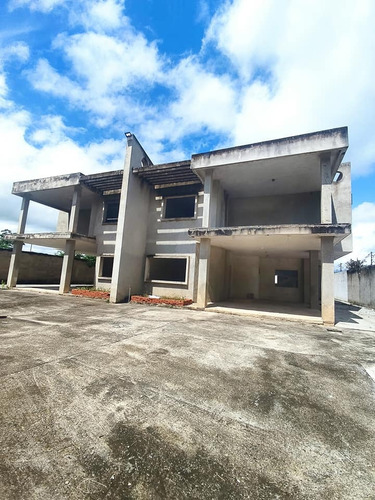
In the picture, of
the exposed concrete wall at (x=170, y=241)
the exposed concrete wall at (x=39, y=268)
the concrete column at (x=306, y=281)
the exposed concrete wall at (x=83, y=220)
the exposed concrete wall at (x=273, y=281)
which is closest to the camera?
the exposed concrete wall at (x=170, y=241)

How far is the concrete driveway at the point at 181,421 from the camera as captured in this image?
5.60ft

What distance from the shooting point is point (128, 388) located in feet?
9.97

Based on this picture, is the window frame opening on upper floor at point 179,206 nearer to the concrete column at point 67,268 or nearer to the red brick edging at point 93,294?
the red brick edging at point 93,294

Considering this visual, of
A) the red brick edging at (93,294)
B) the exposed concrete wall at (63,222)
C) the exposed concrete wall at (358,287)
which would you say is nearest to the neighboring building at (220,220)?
the red brick edging at (93,294)

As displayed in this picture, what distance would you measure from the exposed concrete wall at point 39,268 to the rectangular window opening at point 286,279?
1799 centimetres

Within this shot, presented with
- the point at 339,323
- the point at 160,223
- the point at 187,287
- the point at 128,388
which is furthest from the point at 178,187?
the point at 128,388

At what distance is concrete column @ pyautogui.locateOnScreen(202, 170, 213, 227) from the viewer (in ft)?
34.9

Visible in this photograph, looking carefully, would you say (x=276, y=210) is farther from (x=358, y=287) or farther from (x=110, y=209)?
(x=110, y=209)

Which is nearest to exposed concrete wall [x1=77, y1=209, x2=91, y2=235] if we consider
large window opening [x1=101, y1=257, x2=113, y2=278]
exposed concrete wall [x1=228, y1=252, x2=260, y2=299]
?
large window opening [x1=101, y1=257, x2=113, y2=278]

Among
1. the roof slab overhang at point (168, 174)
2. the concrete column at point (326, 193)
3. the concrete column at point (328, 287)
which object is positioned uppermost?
the roof slab overhang at point (168, 174)

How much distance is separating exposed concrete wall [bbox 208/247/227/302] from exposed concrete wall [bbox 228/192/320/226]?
224 cm

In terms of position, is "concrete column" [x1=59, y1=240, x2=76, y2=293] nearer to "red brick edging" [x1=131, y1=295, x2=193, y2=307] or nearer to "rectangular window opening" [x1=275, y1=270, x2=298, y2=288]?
"red brick edging" [x1=131, y1=295, x2=193, y2=307]

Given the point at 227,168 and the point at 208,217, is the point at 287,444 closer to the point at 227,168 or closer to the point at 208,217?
the point at 208,217

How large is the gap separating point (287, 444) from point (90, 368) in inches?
112
